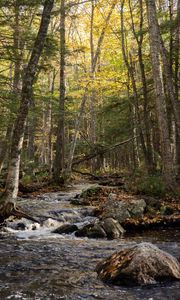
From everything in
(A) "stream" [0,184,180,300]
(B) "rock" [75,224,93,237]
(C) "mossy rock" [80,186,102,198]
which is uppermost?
(C) "mossy rock" [80,186,102,198]

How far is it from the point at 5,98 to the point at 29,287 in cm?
861

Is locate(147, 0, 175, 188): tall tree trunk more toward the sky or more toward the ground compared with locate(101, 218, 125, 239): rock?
more toward the sky

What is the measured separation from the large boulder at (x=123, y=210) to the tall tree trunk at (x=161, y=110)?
2.02 meters

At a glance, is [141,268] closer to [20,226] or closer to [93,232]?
[93,232]

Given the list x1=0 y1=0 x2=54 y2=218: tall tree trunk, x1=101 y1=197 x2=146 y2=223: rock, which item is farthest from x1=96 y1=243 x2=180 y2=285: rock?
x1=0 y1=0 x2=54 y2=218: tall tree trunk

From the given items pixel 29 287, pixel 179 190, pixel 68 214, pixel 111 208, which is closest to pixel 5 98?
pixel 68 214

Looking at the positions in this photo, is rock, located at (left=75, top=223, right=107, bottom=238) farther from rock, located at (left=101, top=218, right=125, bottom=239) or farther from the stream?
the stream

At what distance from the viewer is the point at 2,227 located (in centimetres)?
1006

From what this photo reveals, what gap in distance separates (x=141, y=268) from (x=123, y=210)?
5.16 metres

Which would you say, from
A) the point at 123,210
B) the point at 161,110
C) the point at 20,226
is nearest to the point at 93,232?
the point at 123,210

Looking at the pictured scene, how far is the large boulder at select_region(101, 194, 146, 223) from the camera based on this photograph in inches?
426

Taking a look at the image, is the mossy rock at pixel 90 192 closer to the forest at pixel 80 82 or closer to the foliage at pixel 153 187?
the foliage at pixel 153 187

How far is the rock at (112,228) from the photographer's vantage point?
952 cm

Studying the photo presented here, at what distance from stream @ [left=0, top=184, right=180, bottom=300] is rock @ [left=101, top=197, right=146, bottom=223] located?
2.70ft
